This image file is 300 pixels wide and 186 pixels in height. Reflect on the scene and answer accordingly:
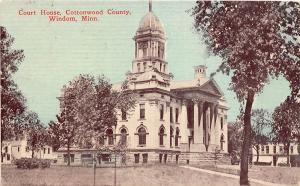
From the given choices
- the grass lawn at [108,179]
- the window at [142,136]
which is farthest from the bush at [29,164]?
the window at [142,136]

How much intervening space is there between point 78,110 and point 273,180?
1106cm

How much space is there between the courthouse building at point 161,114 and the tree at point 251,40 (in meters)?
18.1

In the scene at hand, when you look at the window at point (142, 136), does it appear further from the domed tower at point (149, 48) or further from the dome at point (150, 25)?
the dome at point (150, 25)

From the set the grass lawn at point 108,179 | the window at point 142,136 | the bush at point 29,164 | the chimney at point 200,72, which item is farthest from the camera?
the window at point 142,136

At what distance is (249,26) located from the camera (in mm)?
16969

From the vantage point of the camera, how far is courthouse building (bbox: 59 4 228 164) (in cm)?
3812

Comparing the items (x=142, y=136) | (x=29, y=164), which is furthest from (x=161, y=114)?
(x=29, y=164)

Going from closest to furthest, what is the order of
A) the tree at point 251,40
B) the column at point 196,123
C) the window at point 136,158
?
1. the tree at point 251,40
2. the window at point 136,158
3. the column at point 196,123

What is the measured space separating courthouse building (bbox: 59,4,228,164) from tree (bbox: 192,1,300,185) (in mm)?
18052

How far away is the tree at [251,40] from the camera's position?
16844 mm

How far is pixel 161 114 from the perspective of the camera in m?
39.1

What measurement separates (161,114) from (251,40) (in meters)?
22.7

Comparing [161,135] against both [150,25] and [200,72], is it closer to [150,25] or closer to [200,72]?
[200,72]

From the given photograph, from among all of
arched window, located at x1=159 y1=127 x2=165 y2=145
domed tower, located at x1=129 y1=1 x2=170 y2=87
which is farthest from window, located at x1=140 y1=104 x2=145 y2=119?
domed tower, located at x1=129 y1=1 x2=170 y2=87
